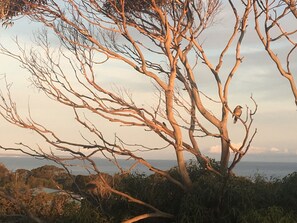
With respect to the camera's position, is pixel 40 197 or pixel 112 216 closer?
pixel 112 216

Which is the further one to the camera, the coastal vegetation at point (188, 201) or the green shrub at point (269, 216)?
the coastal vegetation at point (188, 201)

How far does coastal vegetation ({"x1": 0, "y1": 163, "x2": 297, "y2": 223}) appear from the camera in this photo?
41.4 ft

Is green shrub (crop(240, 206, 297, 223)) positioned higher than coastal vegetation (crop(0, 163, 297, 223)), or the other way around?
coastal vegetation (crop(0, 163, 297, 223))

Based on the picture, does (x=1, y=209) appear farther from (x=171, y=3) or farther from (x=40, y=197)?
(x=171, y=3)

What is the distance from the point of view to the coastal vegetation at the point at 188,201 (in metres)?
12.6

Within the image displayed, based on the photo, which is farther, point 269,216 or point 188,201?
point 188,201

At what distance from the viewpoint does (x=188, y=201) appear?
12.9 m

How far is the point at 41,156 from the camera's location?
13.0 metres

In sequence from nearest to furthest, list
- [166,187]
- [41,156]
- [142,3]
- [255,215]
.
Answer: [255,215] < [41,156] < [166,187] < [142,3]

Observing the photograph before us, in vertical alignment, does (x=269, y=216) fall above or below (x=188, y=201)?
below

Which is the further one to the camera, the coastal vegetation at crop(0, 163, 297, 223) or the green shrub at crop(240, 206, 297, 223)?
the coastal vegetation at crop(0, 163, 297, 223)

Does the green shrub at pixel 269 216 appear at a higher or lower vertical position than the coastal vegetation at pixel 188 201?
lower

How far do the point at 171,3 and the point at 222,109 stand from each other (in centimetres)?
283

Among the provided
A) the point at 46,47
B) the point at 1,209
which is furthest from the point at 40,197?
the point at 46,47
